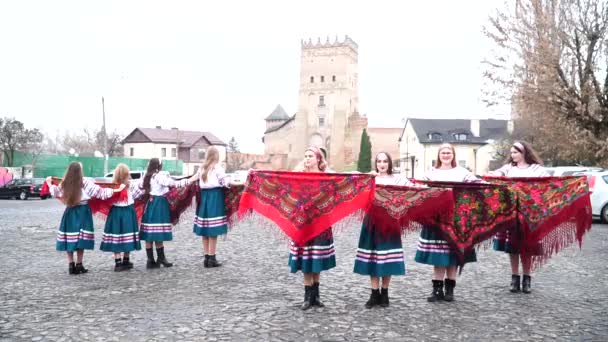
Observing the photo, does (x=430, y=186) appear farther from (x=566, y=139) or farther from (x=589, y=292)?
(x=566, y=139)

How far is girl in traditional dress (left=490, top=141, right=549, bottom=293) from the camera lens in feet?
22.7

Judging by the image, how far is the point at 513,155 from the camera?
723 centimetres

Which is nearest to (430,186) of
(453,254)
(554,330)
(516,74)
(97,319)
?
(453,254)

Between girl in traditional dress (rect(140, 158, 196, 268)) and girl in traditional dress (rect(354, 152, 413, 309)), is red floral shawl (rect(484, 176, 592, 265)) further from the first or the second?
girl in traditional dress (rect(140, 158, 196, 268))

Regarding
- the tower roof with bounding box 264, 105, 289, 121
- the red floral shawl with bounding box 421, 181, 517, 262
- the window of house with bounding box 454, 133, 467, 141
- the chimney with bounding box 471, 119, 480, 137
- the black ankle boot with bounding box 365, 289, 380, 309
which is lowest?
the black ankle boot with bounding box 365, 289, 380, 309

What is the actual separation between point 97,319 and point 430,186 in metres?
3.89

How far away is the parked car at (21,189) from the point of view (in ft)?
106

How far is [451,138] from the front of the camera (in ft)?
231

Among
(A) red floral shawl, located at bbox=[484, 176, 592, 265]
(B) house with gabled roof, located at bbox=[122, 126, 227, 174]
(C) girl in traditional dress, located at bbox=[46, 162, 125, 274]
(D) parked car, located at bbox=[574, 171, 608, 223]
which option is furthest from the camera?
(B) house with gabled roof, located at bbox=[122, 126, 227, 174]

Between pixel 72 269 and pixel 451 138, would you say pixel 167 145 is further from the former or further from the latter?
pixel 72 269

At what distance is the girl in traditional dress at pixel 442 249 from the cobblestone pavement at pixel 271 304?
233mm

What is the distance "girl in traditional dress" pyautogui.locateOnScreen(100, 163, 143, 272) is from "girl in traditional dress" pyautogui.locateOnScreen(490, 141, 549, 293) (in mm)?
5345

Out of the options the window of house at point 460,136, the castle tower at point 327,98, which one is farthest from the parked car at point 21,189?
the castle tower at point 327,98

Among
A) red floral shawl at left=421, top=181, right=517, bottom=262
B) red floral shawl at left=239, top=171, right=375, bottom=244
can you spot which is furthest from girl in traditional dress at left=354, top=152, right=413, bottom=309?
red floral shawl at left=421, top=181, right=517, bottom=262
